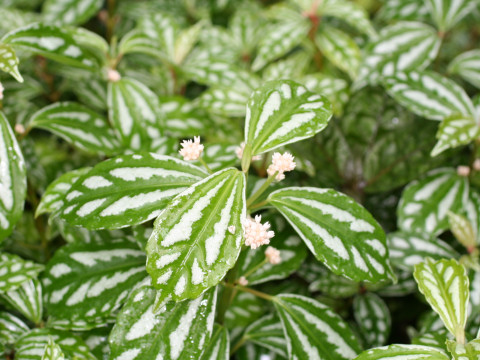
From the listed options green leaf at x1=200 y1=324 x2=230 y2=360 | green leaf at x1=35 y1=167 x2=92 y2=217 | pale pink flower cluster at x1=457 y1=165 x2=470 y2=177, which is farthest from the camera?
pale pink flower cluster at x1=457 y1=165 x2=470 y2=177

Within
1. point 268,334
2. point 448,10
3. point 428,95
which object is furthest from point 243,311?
point 448,10

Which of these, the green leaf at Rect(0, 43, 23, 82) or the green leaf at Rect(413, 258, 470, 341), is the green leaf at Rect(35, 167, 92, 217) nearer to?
the green leaf at Rect(0, 43, 23, 82)

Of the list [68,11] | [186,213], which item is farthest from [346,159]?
[68,11]

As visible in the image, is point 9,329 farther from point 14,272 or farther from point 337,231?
point 337,231

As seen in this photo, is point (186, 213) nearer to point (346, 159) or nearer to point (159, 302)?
point (159, 302)

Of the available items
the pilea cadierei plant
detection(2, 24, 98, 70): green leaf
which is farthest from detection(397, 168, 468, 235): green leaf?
detection(2, 24, 98, 70): green leaf

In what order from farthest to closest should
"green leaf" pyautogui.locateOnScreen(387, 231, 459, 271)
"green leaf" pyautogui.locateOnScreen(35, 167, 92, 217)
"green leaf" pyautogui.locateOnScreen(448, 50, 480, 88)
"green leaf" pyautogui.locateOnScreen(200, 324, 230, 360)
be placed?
"green leaf" pyautogui.locateOnScreen(448, 50, 480, 88)
"green leaf" pyautogui.locateOnScreen(387, 231, 459, 271)
"green leaf" pyautogui.locateOnScreen(35, 167, 92, 217)
"green leaf" pyautogui.locateOnScreen(200, 324, 230, 360)
